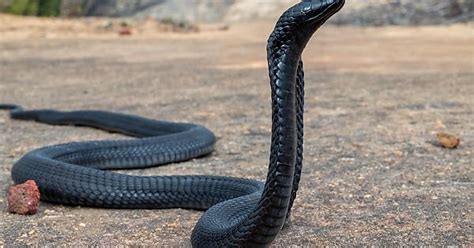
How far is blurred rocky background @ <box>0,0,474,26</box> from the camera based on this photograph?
20.1 metres

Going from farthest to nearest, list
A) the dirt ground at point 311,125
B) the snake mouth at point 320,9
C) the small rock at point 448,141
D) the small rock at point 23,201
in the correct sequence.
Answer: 1. the small rock at point 448,141
2. the small rock at point 23,201
3. the dirt ground at point 311,125
4. the snake mouth at point 320,9

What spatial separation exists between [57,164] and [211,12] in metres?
22.3

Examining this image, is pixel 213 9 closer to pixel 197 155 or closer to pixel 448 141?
pixel 197 155

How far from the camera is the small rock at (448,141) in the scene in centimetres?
567

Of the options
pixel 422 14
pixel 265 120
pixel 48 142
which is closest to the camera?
pixel 48 142

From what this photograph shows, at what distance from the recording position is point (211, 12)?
87.3 feet

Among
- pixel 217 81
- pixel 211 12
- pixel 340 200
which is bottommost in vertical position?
pixel 211 12

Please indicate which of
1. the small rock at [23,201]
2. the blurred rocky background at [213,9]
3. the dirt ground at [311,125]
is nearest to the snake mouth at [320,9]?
the dirt ground at [311,125]

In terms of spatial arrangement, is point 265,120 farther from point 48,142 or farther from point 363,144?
point 48,142

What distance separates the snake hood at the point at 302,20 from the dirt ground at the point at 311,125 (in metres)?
1.15

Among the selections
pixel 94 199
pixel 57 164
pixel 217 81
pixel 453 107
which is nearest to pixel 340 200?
pixel 94 199

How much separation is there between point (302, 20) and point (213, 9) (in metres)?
24.3

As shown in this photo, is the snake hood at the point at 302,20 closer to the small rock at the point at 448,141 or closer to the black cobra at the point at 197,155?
the black cobra at the point at 197,155

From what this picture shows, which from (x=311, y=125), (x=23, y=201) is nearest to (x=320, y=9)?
(x=23, y=201)
